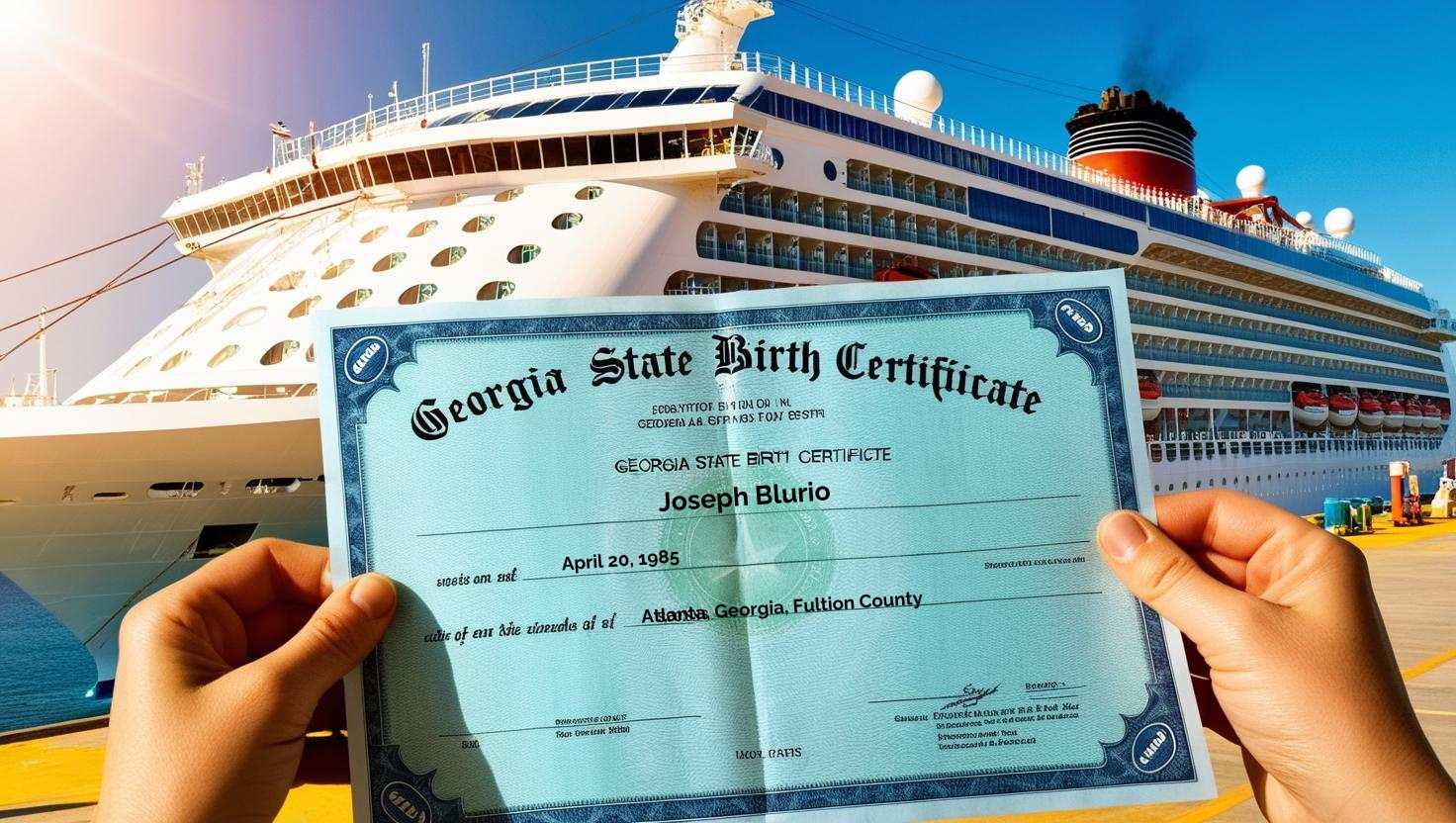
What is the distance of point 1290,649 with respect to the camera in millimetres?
1935

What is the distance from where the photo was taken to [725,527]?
2.18 m

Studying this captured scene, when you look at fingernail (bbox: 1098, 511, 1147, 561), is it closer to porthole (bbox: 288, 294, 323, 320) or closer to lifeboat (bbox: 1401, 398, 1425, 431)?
porthole (bbox: 288, 294, 323, 320)

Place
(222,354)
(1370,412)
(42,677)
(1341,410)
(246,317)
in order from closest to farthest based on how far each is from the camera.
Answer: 1. (222,354)
2. (246,317)
3. (42,677)
4. (1341,410)
5. (1370,412)

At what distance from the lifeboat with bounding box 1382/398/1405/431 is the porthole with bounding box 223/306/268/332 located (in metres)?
49.3

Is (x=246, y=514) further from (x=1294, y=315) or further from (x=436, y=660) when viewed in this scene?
(x=1294, y=315)

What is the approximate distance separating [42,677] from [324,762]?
141 feet

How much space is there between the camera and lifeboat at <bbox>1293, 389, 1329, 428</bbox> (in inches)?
1571

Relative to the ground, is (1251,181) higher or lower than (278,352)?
higher

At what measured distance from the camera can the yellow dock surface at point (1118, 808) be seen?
512cm

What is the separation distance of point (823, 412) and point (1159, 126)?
43.9 m

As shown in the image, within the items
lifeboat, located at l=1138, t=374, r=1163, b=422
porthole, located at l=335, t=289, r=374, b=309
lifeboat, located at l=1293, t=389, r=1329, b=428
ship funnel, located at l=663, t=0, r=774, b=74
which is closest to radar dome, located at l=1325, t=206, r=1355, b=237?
lifeboat, located at l=1293, t=389, r=1329, b=428

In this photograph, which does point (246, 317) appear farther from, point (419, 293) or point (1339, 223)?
point (1339, 223)

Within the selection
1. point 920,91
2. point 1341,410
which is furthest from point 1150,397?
point 1341,410

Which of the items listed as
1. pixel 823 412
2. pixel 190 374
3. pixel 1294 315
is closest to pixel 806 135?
pixel 190 374
